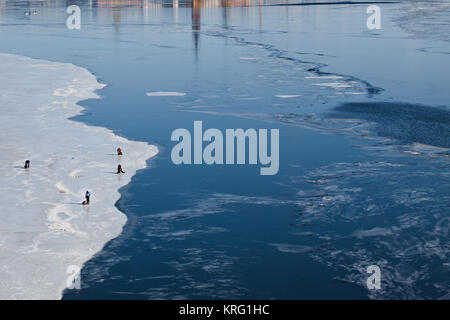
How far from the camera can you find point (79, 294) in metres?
15.3

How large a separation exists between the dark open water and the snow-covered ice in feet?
2.36

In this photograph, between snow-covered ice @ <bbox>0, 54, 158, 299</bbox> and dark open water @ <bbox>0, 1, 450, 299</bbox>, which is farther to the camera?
snow-covered ice @ <bbox>0, 54, 158, 299</bbox>

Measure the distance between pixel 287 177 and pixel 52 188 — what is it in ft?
26.0

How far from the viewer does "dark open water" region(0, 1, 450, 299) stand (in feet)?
53.3

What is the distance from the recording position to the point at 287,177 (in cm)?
2311

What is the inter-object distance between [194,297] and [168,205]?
5957mm

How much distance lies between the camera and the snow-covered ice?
16.5m

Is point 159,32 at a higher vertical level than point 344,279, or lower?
higher

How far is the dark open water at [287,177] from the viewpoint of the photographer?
16234 millimetres

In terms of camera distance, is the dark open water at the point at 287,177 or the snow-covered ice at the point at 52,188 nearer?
the dark open water at the point at 287,177

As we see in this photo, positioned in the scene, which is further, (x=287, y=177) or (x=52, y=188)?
(x=287, y=177)

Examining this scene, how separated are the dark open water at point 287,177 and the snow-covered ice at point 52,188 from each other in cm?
72

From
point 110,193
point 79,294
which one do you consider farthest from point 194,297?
point 110,193

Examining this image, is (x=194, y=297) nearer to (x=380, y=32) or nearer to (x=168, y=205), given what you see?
(x=168, y=205)
